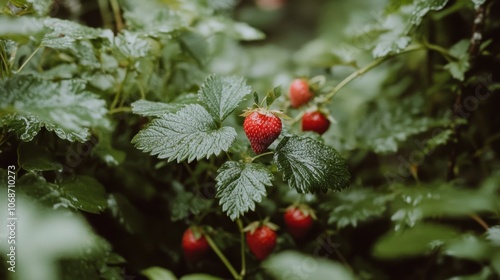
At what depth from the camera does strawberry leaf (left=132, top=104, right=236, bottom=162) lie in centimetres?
69

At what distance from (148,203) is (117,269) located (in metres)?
0.30

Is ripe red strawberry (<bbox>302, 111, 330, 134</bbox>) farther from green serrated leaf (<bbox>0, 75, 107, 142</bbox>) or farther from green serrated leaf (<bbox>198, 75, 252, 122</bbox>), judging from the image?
green serrated leaf (<bbox>0, 75, 107, 142</bbox>)

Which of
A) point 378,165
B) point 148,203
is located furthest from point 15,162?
point 378,165

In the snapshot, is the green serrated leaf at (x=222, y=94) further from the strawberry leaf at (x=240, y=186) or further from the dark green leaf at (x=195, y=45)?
the dark green leaf at (x=195, y=45)

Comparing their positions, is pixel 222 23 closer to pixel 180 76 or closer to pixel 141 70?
pixel 180 76

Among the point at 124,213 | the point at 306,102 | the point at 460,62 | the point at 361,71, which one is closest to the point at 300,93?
the point at 306,102

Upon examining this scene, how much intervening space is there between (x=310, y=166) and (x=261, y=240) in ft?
0.83

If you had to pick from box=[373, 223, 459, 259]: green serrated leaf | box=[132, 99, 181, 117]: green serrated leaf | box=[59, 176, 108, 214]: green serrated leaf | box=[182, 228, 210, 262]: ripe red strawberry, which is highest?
Result: box=[132, 99, 181, 117]: green serrated leaf

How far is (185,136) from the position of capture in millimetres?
715

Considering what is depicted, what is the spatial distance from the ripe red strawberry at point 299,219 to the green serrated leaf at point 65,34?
569 mm

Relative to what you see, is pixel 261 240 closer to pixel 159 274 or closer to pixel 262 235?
pixel 262 235

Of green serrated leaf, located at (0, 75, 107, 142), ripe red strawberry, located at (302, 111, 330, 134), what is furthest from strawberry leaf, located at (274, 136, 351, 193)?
green serrated leaf, located at (0, 75, 107, 142)

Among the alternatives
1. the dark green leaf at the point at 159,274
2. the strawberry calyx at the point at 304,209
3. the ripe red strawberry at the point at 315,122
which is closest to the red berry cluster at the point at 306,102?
the ripe red strawberry at the point at 315,122

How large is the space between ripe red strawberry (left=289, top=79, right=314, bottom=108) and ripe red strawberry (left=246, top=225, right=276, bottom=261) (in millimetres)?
324
